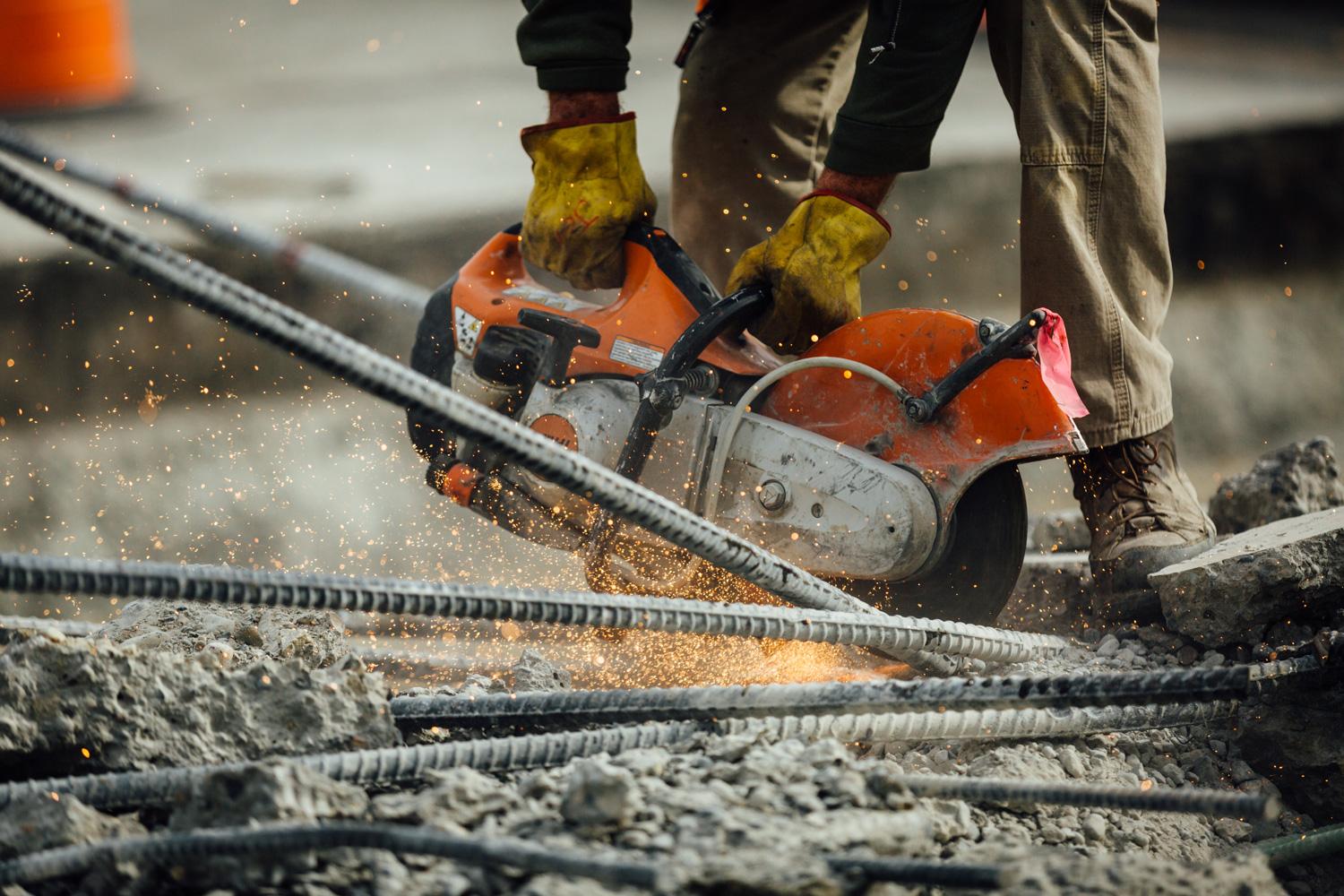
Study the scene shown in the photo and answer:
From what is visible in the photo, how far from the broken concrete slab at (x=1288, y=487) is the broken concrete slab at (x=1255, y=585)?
631mm

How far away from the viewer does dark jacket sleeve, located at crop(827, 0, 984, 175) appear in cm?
212

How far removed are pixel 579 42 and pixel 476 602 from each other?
123 centimetres

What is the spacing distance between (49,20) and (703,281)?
560cm

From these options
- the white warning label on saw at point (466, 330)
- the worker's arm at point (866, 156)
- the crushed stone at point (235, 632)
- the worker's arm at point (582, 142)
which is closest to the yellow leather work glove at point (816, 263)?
the worker's arm at point (866, 156)

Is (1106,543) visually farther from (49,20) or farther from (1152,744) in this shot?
(49,20)

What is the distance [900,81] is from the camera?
84.3 inches

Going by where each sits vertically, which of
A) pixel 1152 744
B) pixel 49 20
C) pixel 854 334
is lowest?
pixel 1152 744

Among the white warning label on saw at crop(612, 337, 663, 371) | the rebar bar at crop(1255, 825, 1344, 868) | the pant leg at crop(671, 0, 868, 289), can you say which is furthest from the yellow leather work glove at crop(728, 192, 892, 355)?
the rebar bar at crop(1255, 825, 1344, 868)

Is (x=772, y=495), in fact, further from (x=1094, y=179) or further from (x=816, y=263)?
(x=1094, y=179)

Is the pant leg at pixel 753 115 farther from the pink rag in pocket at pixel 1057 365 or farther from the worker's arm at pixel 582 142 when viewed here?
the pink rag in pocket at pixel 1057 365

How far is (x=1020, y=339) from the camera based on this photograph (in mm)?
1970

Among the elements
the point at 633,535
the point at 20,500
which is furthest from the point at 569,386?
the point at 20,500

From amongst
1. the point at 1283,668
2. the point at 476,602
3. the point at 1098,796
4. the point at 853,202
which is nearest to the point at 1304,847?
the point at 1283,668

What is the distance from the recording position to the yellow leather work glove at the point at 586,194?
235cm
